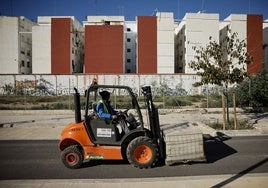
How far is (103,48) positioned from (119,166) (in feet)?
142

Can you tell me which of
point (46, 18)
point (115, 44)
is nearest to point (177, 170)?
point (115, 44)

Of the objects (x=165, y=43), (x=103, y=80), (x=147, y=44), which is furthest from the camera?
(x=165, y=43)

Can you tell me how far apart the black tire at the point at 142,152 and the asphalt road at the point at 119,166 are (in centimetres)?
19

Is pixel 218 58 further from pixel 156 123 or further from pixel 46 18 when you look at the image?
pixel 46 18

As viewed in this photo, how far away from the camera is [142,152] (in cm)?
711

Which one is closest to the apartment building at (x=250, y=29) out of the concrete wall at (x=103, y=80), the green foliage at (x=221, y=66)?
the concrete wall at (x=103, y=80)

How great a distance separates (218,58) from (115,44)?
123 ft

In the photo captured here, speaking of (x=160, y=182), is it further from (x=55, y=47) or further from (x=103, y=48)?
(x=55, y=47)

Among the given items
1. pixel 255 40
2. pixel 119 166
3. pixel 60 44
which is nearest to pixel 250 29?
pixel 255 40

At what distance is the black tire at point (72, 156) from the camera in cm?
714

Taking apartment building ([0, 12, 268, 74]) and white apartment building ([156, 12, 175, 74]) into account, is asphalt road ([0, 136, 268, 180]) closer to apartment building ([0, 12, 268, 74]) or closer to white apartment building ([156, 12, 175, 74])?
apartment building ([0, 12, 268, 74])

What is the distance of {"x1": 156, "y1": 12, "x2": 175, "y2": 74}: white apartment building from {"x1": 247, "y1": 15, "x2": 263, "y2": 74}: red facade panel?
15.0 meters

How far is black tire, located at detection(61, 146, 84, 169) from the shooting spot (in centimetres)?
714

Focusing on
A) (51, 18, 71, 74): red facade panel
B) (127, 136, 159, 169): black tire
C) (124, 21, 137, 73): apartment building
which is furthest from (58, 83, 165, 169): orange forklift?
(124, 21, 137, 73): apartment building
